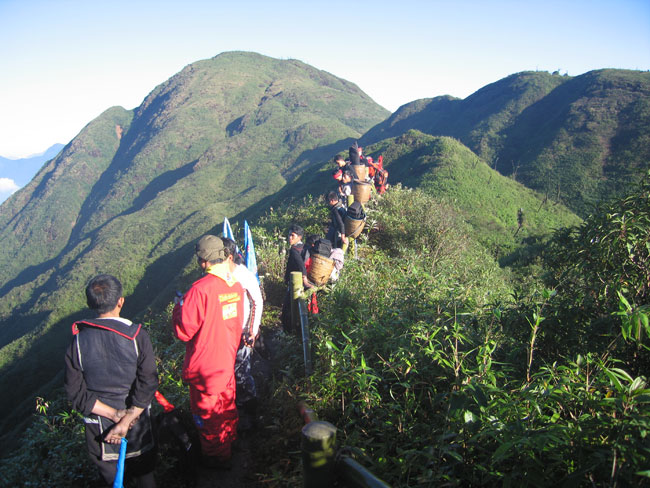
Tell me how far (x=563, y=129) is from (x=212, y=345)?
39706 millimetres

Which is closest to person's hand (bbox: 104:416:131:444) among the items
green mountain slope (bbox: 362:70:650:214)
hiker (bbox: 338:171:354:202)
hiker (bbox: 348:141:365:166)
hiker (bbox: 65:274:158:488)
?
hiker (bbox: 65:274:158:488)

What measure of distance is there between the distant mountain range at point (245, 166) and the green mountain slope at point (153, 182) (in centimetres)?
38

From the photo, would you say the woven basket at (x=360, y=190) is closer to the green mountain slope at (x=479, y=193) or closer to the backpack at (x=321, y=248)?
the backpack at (x=321, y=248)

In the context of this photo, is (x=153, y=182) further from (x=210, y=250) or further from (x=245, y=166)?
(x=210, y=250)

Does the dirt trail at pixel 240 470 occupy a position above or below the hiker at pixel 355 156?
below

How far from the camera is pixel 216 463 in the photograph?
9.70 ft

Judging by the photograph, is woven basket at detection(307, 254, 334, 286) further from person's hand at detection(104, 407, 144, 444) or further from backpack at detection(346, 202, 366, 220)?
person's hand at detection(104, 407, 144, 444)

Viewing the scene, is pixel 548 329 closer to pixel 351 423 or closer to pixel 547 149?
pixel 351 423

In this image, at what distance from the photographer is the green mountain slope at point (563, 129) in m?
25.9

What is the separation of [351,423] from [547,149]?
3589cm

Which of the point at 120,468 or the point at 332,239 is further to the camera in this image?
the point at 332,239

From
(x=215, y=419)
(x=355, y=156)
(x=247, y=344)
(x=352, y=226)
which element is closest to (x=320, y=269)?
(x=247, y=344)

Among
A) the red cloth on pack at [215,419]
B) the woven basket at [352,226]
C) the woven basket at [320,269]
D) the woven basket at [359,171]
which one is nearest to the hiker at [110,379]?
the red cloth on pack at [215,419]

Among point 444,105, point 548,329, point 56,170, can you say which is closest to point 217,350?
point 548,329
